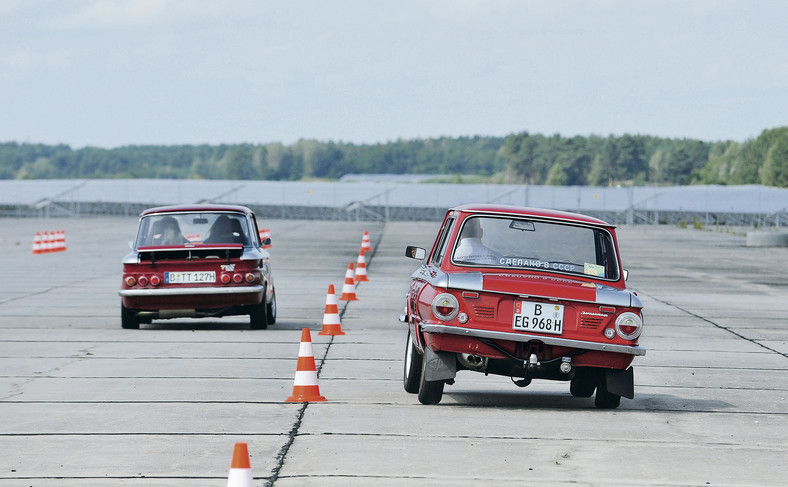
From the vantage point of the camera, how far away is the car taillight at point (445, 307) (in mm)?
9383

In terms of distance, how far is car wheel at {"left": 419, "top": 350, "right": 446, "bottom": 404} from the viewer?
383 inches

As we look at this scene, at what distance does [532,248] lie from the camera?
10.1 metres

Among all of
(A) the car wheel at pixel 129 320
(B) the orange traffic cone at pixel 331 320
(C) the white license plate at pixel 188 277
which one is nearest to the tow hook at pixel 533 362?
(B) the orange traffic cone at pixel 331 320

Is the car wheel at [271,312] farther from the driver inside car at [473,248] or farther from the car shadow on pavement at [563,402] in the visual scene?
the driver inside car at [473,248]

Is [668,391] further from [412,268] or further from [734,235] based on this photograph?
[734,235]

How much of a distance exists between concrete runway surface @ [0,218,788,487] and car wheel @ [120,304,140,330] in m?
0.15

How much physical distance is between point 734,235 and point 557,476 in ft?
189

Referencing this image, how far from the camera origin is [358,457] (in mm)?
7633

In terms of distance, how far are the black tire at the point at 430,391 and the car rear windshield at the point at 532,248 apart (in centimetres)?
97

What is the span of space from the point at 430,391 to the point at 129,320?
727cm

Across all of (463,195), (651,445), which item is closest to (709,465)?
(651,445)

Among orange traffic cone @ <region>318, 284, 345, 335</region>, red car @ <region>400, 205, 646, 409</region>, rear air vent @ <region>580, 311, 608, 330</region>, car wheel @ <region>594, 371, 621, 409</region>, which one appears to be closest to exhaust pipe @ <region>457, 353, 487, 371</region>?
red car @ <region>400, 205, 646, 409</region>

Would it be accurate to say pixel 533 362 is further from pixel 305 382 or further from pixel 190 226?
pixel 190 226

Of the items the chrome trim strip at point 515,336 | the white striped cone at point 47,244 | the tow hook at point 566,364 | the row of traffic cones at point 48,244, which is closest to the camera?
the chrome trim strip at point 515,336
